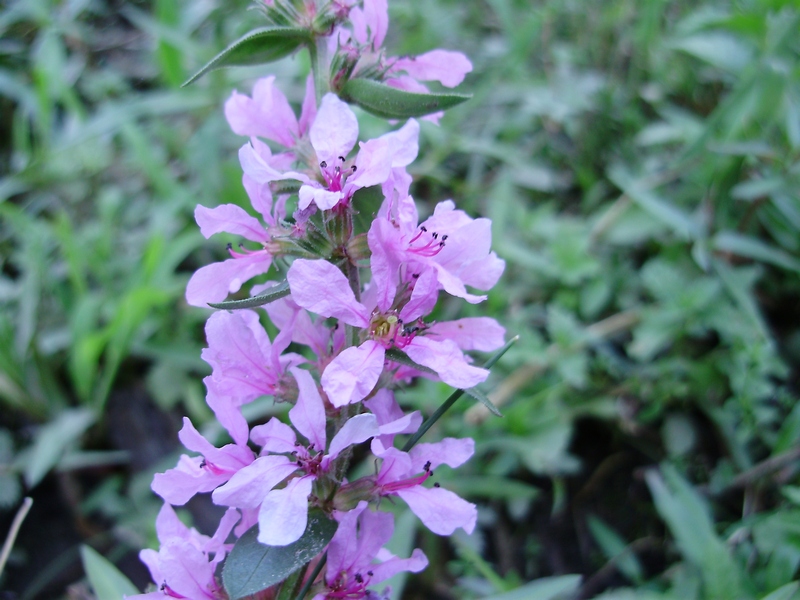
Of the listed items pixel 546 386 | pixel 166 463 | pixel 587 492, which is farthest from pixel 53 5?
pixel 587 492

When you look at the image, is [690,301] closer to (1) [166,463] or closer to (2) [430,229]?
(2) [430,229]

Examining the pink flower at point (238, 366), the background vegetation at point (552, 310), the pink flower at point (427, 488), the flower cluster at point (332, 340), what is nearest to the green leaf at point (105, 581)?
the background vegetation at point (552, 310)

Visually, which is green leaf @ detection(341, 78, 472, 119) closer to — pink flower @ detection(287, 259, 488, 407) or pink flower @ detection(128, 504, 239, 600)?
pink flower @ detection(287, 259, 488, 407)

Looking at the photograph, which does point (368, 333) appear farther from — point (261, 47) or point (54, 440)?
point (54, 440)

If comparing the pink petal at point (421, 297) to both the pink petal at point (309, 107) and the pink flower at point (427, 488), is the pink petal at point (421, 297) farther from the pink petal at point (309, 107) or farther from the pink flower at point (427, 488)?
the pink petal at point (309, 107)

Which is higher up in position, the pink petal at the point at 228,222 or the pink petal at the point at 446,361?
the pink petal at the point at 228,222

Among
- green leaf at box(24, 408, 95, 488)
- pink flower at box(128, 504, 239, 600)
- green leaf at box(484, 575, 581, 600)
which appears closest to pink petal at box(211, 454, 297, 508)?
pink flower at box(128, 504, 239, 600)
